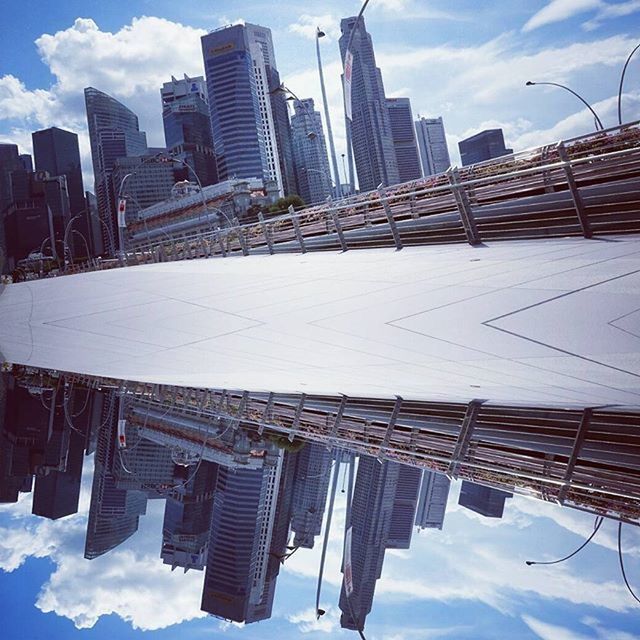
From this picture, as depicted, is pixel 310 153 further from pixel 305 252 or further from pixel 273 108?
pixel 305 252

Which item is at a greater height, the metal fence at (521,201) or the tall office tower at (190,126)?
the tall office tower at (190,126)

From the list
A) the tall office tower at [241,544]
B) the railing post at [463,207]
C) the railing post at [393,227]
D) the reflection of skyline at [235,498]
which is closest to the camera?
the tall office tower at [241,544]

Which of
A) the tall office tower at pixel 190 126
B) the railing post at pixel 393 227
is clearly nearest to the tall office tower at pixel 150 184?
the tall office tower at pixel 190 126

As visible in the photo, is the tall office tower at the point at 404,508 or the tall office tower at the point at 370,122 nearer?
the tall office tower at the point at 404,508

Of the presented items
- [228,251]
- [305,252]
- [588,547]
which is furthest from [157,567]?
[228,251]

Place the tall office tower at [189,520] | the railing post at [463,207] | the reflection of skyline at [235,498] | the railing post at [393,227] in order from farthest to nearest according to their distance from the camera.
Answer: the railing post at [393,227]
the railing post at [463,207]
the tall office tower at [189,520]
the reflection of skyline at [235,498]

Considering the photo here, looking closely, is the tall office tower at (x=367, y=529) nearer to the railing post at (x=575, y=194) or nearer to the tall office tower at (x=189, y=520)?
the tall office tower at (x=189, y=520)

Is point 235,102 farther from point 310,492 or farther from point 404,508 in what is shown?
point 404,508

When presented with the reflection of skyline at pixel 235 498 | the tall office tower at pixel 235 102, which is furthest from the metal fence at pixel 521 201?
the tall office tower at pixel 235 102

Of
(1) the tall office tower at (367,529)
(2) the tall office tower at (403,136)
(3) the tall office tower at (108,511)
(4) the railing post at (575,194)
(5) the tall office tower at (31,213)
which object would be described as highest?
(2) the tall office tower at (403,136)
